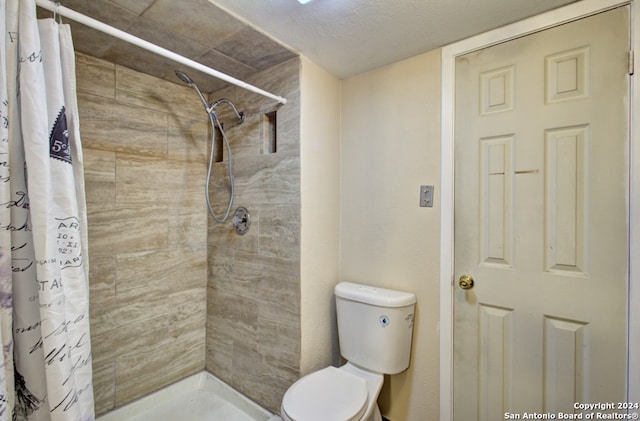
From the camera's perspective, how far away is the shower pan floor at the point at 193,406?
1705 millimetres

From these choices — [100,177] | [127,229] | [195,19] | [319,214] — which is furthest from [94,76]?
[319,214]

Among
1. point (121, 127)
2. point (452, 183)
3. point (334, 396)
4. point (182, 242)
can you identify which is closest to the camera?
point (334, 396)

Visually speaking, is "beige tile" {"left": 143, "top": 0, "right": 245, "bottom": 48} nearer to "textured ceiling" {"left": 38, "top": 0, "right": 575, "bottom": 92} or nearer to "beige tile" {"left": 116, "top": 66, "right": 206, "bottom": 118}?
"textured ceiling" {"left": 38, "top": 0, "right": 575, "bottom": 92}

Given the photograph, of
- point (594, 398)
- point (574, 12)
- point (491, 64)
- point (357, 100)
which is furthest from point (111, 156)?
point (594, 398)

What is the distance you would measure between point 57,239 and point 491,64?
1.85m

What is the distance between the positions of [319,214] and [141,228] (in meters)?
1.07

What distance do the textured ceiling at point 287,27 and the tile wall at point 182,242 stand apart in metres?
0.17

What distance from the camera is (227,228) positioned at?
1.95m

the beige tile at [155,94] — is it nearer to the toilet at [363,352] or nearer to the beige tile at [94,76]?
the beige tile at [94,76]

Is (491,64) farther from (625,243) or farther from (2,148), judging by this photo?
(2,148)

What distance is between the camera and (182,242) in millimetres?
1966

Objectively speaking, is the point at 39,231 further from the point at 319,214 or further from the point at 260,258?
the point at 319,214

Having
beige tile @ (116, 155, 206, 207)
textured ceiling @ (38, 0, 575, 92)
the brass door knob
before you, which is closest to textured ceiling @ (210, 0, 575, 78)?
textured ceiling @ (38, 0, 575, 92)


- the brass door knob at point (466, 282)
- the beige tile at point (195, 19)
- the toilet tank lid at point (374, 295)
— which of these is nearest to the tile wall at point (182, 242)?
the toilet tank lid at point (374, 295)
